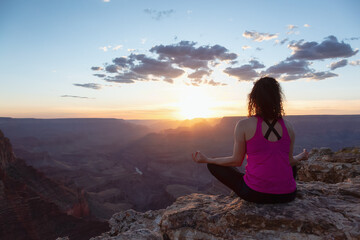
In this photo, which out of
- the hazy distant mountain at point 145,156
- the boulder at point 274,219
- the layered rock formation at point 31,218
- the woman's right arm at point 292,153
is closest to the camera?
the boulder at point 274,219

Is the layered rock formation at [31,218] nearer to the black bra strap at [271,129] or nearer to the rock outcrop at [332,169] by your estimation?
the rock outcrop at [332,169]

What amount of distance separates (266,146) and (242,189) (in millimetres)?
795

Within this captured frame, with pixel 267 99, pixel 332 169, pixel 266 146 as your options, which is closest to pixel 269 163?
pixel 266 146

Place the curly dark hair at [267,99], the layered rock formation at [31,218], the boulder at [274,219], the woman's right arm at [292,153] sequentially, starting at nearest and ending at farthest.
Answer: the boulder at [274,219] → the curly dark hair at [267,99] → the woman's right arm at [292,153] → the layered rock formation at [31,218]

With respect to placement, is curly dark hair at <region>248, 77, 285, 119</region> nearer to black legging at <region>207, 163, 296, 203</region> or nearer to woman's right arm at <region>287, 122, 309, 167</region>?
woman's right arm at <region>287, 122, 309, 167</region>

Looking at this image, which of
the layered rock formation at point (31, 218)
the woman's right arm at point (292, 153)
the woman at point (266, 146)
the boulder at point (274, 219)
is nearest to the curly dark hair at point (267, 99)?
the woman at point (266, 146)

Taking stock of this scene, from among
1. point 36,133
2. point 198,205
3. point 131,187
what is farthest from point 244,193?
point 36,133

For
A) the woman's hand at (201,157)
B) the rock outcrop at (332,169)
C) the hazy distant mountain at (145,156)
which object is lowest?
the hazy distant mountain at (145,156)

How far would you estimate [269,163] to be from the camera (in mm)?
2766

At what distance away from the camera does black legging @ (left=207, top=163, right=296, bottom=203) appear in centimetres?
294

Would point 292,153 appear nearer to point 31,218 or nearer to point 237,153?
point 237,153

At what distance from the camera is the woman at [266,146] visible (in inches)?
109

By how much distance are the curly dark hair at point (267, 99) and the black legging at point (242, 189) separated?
993 millimetres

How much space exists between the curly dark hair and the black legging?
993mm
